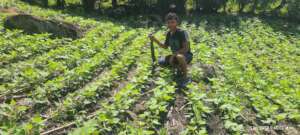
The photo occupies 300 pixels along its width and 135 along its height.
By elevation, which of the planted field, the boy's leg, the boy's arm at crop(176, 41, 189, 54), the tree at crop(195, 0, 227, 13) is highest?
the tree at crop(195, 0, 227, 13)

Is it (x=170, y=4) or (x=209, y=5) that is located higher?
(x=170, y=4)

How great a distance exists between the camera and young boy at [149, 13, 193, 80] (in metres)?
8.61

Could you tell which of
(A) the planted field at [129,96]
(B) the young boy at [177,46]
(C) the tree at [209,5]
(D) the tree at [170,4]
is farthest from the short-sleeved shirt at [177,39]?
(C) the tree at [209,5]

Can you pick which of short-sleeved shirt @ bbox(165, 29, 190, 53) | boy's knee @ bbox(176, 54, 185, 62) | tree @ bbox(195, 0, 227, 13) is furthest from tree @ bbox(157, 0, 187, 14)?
boy's knee @ bbox(176, 54, 185, 62)

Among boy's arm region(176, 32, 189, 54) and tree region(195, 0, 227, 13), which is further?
tree region(195, 0, 227, 13)

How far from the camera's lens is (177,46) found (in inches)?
363

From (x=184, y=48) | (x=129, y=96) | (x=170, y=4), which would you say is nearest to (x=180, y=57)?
(x=184, y=48)

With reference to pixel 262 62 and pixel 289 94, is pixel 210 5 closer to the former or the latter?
pixel 262 62

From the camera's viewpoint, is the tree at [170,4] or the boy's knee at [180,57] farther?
the tree at [170,4]

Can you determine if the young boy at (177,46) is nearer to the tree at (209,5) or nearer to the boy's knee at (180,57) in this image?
the boy's knee at (180,57)

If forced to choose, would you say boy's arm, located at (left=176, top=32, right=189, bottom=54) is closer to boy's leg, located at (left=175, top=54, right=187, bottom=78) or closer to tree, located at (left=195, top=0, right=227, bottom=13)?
boy's leg, located at (left=175, top=54, right=187, bottom=78)

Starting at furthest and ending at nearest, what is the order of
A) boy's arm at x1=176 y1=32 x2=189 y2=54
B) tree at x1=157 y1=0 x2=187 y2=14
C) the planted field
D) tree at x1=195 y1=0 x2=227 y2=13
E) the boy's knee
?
tree at x1=195 y1=0 x2=227 y2=13 < tree at x1=157 y1=0 x2=187 y2=14 < boy's arm at x1=176 y1=32 x2=189 y2=54 < the boy's knee < the planted field

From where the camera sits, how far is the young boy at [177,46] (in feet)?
28.2

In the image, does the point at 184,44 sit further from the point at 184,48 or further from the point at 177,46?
the point at 177,46
